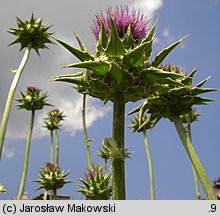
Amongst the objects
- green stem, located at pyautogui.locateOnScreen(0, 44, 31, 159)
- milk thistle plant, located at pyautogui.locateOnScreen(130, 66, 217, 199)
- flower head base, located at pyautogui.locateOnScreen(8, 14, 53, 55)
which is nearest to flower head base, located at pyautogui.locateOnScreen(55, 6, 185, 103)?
milk thistle plant, located at pyautogui.locateOnScreen(130, 66, 217, 199)

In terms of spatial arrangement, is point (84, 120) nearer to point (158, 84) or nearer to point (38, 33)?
point (38, 33)

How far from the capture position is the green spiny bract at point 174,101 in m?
4.07

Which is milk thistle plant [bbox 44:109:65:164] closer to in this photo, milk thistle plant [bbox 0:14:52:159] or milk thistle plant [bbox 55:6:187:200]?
milk thistle plant [bbox 0:14:52:159]

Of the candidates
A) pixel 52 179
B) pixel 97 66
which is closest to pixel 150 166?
pixel 52 179

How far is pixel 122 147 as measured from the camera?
2.77 meters

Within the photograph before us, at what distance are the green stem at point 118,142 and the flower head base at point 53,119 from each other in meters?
8.20

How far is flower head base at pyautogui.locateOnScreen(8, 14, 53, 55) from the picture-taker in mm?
7953

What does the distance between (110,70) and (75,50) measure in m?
0.40

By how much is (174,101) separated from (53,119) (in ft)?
24.1

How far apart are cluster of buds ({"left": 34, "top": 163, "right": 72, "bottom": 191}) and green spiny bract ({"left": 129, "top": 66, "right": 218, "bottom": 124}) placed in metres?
3.85

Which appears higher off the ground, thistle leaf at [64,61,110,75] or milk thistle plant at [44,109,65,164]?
milk thistle plant at [44,109,65,164]

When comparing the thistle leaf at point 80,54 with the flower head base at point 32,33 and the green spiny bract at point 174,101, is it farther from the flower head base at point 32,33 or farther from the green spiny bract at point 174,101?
the flower head base at point 32,33

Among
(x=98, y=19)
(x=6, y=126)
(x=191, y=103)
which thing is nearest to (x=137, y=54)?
(x=98, y=19)

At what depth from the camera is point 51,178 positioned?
762 centimetres
